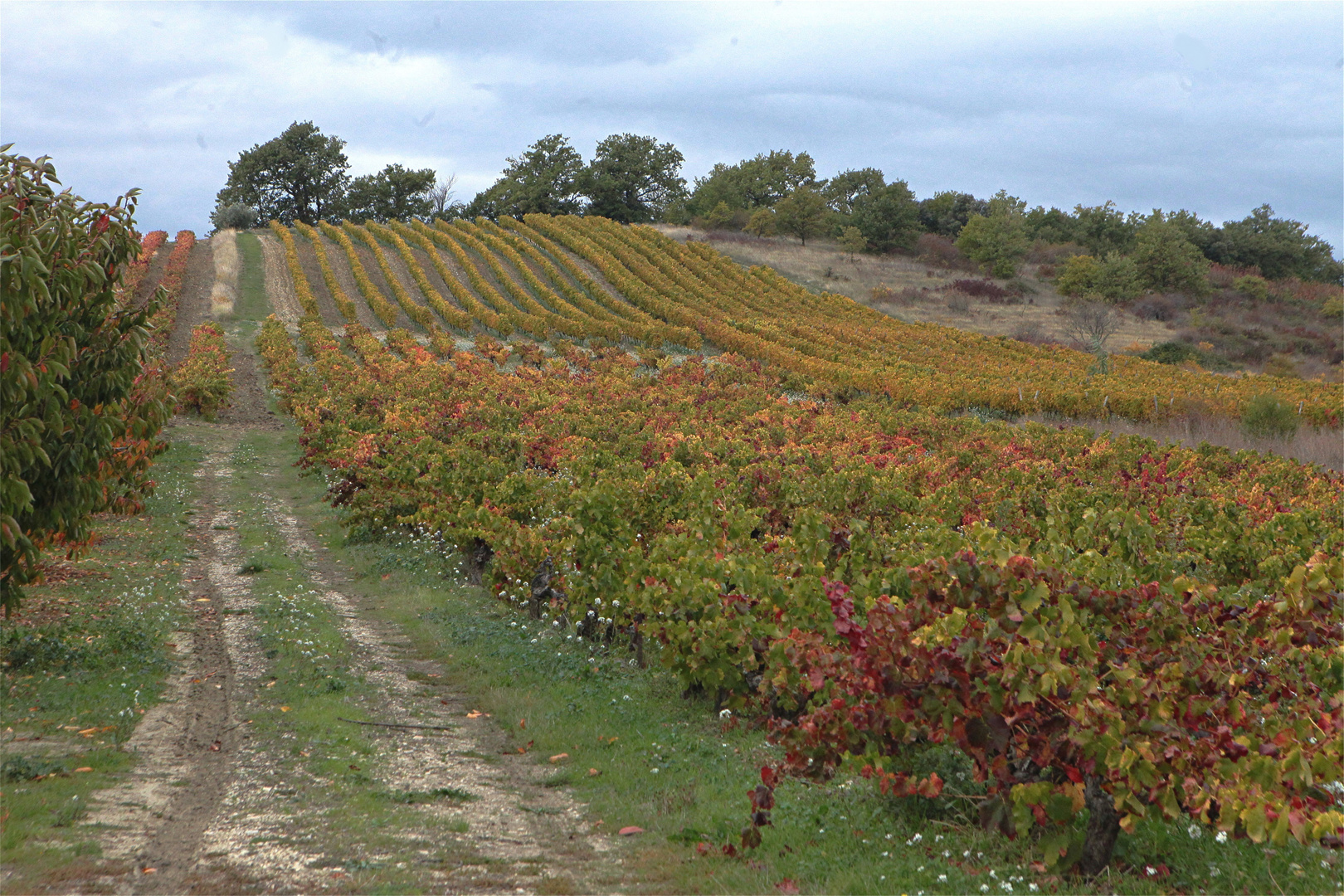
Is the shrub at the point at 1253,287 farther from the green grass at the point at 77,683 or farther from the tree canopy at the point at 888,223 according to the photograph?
the green grass at the point at 77,683

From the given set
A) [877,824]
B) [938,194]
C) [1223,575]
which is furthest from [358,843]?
[938,194]

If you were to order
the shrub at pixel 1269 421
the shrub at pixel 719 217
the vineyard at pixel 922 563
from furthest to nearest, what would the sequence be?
the shrub at pixel 719 217
the shrub at pixel 1269 421
the vineyard at pixel 922 563

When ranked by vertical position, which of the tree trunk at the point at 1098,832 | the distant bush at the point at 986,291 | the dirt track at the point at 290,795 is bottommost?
the dirt track at the point at 290,795

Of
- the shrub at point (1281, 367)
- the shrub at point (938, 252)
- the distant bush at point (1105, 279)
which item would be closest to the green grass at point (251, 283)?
the shrub at point (938, 252)

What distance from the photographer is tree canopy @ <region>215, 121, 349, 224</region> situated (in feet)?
271

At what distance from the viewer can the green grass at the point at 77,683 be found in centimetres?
582

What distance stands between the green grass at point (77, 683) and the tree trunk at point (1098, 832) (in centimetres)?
527

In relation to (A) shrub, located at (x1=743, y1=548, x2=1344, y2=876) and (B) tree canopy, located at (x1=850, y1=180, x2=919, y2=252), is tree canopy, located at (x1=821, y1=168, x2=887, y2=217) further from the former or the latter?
(A) shrub, located at (x1=743, y1=548, x2=1344, y2=876)

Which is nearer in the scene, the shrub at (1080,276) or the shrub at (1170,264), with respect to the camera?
the shrub at (1080,276)

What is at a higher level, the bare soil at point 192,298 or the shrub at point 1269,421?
the bare soil at point 192,298

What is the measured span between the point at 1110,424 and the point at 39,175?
29421 mm

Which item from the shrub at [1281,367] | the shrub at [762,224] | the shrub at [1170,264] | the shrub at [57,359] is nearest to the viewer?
the shrub at [57,359]

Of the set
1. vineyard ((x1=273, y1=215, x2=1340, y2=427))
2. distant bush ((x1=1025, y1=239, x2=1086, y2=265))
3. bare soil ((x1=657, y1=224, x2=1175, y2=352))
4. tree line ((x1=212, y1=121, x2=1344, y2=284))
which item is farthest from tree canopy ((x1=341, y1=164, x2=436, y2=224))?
distant bush ((x1=1025, y1=239, x2=1086, y2=265))

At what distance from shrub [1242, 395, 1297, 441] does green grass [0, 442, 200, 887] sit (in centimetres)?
2620
